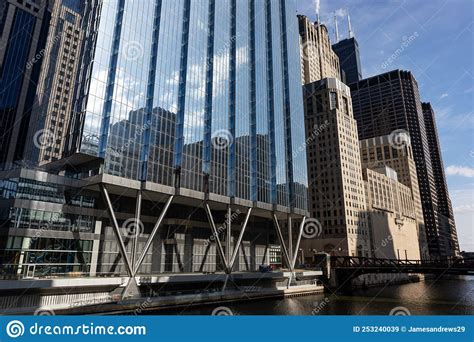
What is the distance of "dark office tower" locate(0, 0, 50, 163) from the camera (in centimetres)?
9881

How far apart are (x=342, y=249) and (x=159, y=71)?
258 feet

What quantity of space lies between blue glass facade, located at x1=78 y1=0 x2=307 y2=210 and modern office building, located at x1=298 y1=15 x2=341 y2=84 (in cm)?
7148

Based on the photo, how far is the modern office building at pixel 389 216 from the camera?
405 ft

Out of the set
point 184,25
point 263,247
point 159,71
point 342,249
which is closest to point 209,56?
point 184,25

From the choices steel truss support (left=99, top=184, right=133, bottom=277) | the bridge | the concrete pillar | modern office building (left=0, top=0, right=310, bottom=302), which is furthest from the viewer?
the bridge

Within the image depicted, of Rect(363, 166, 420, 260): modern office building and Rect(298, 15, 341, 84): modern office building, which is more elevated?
Rect(298, 15, 341, 84): modern office building

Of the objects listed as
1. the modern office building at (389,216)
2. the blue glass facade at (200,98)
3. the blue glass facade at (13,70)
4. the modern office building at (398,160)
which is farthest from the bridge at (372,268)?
the modern office building at (398,160)

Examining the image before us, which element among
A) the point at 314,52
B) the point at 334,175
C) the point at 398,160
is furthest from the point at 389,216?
the point at 314,52

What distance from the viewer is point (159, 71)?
4725 cm

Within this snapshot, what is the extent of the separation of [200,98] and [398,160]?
144 meters

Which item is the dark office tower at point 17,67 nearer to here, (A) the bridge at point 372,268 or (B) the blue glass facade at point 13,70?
(B) the blue glass facade at point 13,70

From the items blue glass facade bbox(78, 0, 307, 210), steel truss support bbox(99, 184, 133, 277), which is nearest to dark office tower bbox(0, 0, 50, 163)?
blue glass facade bbox(78, 0, 307, 210)

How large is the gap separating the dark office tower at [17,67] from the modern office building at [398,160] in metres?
139

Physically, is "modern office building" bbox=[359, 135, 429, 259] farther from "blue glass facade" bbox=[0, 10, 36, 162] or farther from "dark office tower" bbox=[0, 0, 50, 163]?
"blue glass facade" bbox=[0, 10, 36, 162]
